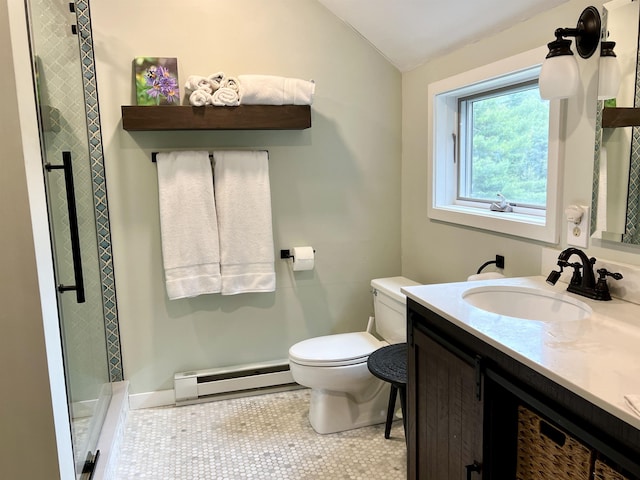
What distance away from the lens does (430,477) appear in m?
1.65

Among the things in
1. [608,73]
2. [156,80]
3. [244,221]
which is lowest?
[244,221]

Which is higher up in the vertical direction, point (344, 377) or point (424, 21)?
point (424, 21)

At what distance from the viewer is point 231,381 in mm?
2760

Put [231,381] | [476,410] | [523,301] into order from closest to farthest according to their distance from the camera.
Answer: [476,410]
[523,301]
[231,381]

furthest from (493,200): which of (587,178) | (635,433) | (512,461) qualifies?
(635,433)

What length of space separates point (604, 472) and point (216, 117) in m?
2.10

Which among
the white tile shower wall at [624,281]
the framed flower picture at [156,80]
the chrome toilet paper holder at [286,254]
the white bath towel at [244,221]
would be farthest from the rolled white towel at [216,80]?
the white tile shower wall at [624,281]

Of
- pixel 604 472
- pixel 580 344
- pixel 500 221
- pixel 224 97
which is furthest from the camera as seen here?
pixel 224 97

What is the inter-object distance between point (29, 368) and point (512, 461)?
1397 millimetres

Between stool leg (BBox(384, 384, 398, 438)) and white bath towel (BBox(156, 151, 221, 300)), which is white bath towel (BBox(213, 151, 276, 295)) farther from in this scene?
stool leg (BBox(384, 384, 398, 438))

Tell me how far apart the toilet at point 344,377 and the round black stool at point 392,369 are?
114 millimetres

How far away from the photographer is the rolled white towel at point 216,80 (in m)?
2.41

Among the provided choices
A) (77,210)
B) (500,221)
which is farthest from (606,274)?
(77,210)

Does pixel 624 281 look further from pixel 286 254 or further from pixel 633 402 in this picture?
pixel 286 254
